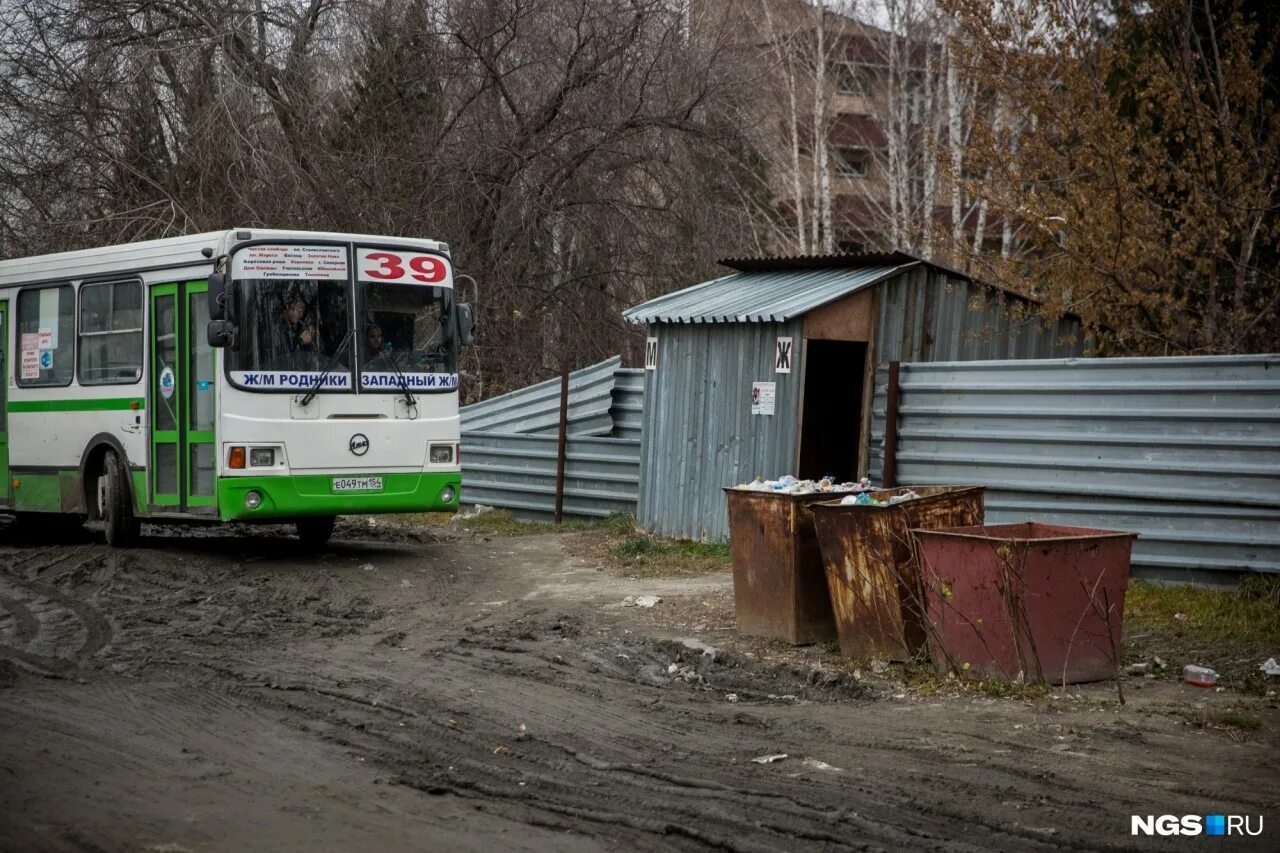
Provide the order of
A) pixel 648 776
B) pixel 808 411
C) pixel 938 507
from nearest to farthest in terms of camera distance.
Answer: pixel 648 776
pixel 938 507
pixel 808 411

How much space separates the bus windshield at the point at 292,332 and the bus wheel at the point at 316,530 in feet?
6.92

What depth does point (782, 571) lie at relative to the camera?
967 centimetres

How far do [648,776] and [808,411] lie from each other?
10361 millimetres

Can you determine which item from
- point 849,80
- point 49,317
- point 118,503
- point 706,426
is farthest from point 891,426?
point 849,80

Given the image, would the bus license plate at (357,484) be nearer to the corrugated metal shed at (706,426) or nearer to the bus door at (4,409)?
the corrugated metal shed at (706,426)

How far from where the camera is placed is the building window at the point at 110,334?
13992 mm

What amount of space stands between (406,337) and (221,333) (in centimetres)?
186

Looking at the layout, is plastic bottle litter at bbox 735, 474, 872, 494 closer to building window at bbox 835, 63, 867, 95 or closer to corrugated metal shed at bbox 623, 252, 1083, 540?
corrugated metal shed at bbox 623, 252, 1083, 540

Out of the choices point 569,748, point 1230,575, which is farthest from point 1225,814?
point 1230,575

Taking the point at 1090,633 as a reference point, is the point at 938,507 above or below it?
above

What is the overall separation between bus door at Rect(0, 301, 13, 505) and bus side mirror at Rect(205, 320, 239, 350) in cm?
473

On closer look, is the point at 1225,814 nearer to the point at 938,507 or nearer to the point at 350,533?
the point at 938,507

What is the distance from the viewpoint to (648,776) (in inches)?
243

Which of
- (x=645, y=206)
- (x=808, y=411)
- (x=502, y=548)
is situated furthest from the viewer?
(x=645, y=206)
